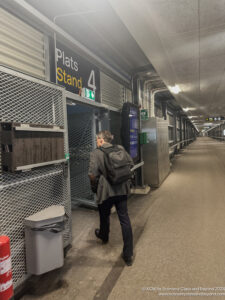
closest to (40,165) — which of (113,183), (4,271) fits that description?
(113,183)

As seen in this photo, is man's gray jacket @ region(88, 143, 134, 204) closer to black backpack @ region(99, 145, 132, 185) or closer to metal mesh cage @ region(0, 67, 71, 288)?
black backpack @ region(99, 145, 132, 185)

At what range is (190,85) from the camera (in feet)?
23.7

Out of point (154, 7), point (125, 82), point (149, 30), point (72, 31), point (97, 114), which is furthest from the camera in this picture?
point (125, 82)

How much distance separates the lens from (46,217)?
2.09 metres

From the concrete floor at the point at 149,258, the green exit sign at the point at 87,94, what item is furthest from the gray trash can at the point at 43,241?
the green exit sign at the point at 87,94

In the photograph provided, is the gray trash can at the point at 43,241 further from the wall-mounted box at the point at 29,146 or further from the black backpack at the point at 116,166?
the black backpack at the point at 116,166

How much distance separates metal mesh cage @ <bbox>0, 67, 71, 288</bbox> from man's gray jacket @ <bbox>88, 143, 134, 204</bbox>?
0.50 metres

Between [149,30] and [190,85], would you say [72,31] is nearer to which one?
[149,30]

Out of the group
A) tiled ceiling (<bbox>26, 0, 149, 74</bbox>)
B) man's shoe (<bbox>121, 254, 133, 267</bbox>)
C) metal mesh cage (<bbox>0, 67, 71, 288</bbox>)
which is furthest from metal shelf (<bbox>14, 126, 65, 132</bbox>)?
tiled ceiling (<bbox>26, 0, 149, 74</bbox>)

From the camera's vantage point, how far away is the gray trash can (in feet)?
6.63

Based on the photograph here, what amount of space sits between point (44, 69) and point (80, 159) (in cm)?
208

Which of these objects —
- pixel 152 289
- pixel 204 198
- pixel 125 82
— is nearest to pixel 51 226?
pixel 152 289

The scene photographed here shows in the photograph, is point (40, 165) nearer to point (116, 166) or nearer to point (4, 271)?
point (116, 166)

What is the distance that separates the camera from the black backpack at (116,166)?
7.72 ft
